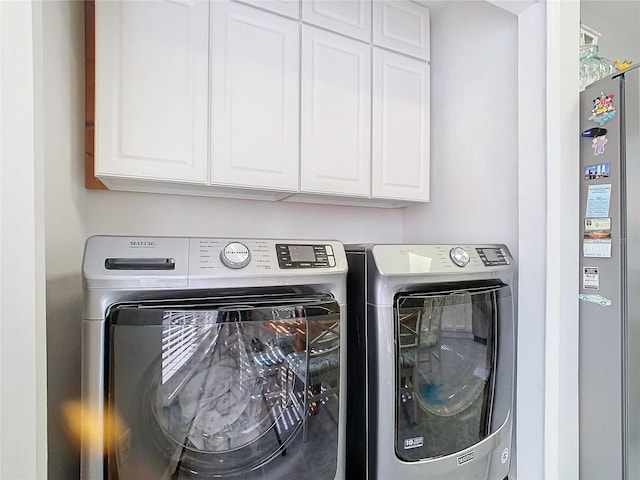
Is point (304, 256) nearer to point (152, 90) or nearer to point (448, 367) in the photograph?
point (448, 367)

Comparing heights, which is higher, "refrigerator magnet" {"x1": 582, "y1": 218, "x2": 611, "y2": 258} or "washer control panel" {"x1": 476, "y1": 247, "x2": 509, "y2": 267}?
"refrigerator magnet" {"x1": 582, "y1": 218, "x2": 611, "y2": 258}

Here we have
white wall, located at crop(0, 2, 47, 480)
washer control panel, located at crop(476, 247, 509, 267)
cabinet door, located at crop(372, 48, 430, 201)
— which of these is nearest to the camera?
white wall, located at crop(0, 2, 47, 480)

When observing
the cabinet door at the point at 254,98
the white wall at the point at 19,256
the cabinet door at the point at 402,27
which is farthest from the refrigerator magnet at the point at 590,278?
the white wall at the point at 19,256

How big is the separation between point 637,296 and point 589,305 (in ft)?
0.46

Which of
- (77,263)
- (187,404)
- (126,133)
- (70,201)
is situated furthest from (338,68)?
(187,404)

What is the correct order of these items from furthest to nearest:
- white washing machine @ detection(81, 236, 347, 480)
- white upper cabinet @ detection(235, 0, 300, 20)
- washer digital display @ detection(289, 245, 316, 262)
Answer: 1. white upper cabinet @ detection(235, 0, 300, 20)
2. washer digital display @ detection(289, 245, 316, 262)
3. white washing machine @ detection(81, 236, 347, 480)

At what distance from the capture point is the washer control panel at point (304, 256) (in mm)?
1006

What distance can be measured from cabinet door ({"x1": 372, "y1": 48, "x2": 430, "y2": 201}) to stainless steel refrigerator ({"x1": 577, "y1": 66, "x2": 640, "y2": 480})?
688 millimetres

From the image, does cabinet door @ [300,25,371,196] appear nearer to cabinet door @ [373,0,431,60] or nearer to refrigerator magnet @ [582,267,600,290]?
cabinet door @ [373,0,431,60]

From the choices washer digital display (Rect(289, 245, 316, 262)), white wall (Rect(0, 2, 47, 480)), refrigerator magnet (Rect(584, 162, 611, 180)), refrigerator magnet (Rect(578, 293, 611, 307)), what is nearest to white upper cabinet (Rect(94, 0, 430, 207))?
washer digital display (Rect(289, 245, 316, 262))

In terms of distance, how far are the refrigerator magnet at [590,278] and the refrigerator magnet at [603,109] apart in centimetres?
49

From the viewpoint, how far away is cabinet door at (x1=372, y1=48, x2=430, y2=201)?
5.47ft

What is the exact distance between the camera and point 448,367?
3.96 feet

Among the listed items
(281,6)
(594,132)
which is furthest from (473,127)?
(281,6)
